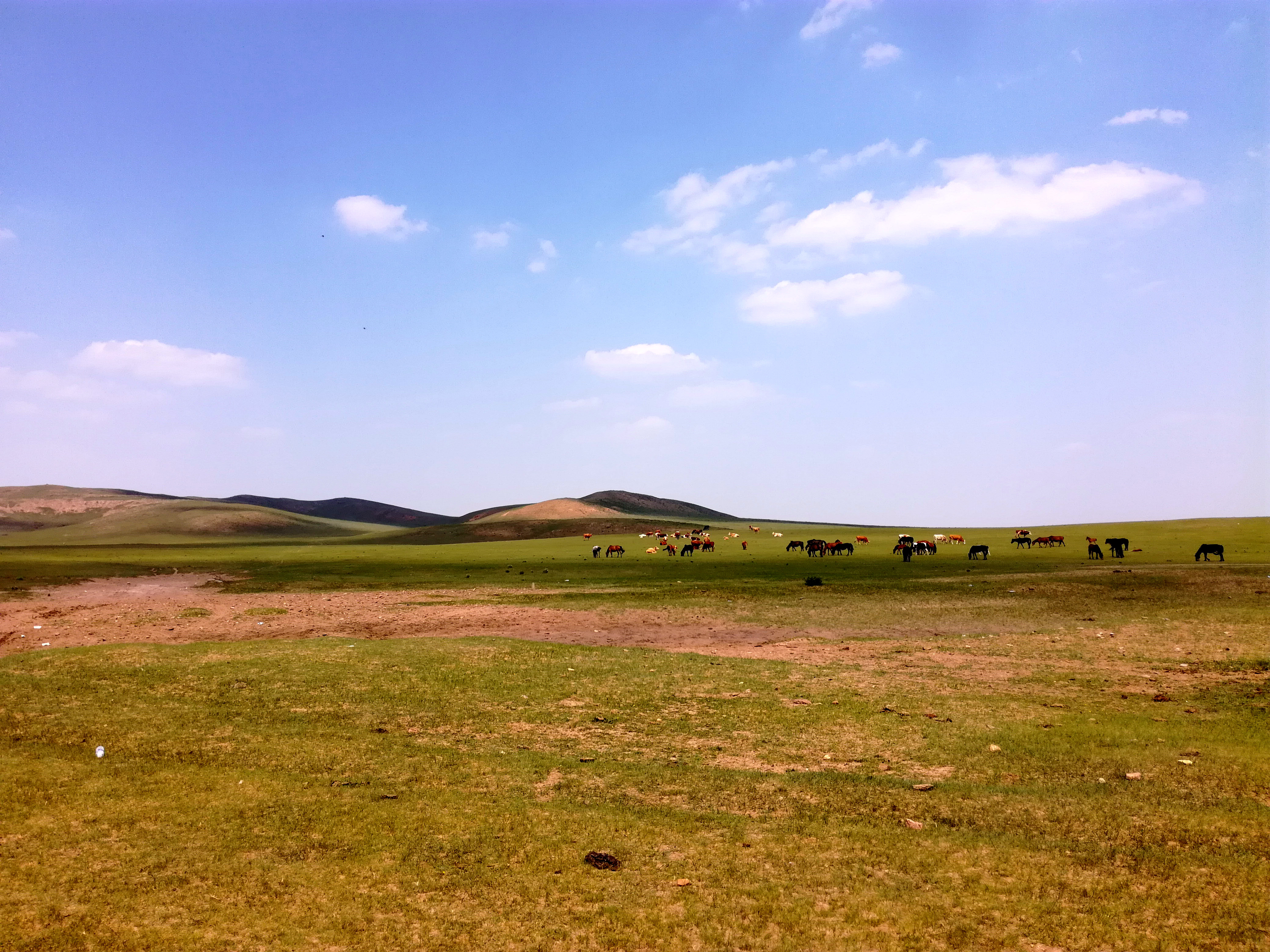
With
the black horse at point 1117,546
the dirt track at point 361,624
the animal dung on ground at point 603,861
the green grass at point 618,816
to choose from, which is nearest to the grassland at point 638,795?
the green grass at point 618,816

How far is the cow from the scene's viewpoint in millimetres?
54966

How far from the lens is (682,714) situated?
48.6 feet

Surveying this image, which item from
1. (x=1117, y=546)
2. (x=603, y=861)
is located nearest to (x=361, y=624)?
(x=603, y=861)

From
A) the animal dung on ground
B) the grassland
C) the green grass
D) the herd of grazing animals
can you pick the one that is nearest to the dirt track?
the grassland

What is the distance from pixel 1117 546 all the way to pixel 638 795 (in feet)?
189

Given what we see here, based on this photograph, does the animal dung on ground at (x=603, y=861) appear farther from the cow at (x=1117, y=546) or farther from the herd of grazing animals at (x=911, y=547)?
the cow at (x=1117, y=546)

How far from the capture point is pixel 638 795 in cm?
1052

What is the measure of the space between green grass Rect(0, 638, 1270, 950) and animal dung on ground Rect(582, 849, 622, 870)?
0.14 metres

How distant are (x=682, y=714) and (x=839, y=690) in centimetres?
376

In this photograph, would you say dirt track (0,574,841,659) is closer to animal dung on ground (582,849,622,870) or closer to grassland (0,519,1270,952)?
grassland (0,519,1270,952)

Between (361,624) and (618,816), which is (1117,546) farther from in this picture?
(618,816)

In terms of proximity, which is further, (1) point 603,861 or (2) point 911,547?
(2) point 911,547

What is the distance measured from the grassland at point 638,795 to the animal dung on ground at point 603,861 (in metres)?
0.22

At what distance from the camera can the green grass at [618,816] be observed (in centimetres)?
702
